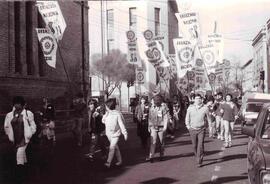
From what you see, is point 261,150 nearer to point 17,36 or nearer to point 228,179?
point 228,179

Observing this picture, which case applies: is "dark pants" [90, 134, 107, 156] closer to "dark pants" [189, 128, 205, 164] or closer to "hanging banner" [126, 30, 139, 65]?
"dark pants" [189, 128, 205, 164]

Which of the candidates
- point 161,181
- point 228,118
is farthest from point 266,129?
point 228,118

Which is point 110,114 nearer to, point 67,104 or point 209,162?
point 209,162

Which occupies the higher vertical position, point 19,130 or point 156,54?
point 156,54

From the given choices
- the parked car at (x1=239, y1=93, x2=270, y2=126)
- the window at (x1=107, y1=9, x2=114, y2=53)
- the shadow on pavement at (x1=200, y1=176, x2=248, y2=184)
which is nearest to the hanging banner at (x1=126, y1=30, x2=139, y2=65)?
the parked car at (x1=239, y1=93, x2=270, y2=126)

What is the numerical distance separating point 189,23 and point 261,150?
18120mm

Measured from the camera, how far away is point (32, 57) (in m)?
21.5

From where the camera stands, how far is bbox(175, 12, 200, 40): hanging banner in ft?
76.3

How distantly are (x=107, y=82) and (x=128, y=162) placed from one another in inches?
1512

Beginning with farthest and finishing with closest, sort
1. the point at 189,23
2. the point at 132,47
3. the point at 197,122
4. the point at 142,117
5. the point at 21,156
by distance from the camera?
1. the point at 132,47
2. the point at 189,23
3. the point at 142,117
4. the point at 197,122
5. the point at 21,156

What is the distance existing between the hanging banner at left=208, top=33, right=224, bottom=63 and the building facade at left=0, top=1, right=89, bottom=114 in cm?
758

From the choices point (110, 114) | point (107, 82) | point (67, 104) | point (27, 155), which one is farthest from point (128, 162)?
point (107, 82)

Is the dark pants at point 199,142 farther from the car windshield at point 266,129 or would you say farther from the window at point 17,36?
the window at point 17,36

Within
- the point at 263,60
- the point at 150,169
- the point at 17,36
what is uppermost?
the point at 263,60
